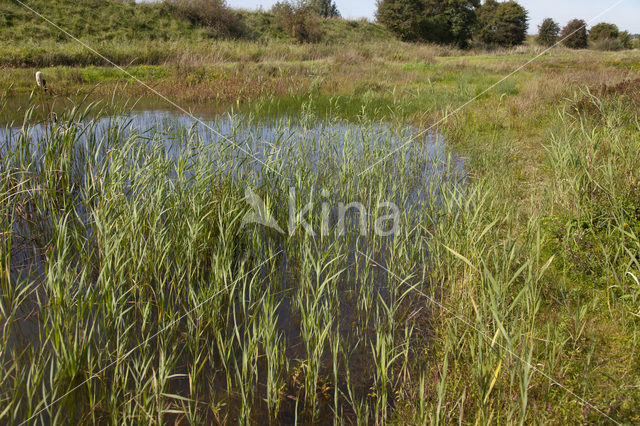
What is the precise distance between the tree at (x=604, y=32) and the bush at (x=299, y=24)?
20.5m

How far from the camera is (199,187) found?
9.08ft

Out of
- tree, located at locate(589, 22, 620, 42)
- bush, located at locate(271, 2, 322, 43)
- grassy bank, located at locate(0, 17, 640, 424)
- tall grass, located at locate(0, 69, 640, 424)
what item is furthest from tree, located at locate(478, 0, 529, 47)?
tall grass, located at locate(0, 69, 640, 424)

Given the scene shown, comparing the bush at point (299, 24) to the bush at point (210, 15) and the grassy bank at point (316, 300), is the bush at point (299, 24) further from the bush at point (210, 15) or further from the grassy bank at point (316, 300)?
the grassy bank at point (316, 300)

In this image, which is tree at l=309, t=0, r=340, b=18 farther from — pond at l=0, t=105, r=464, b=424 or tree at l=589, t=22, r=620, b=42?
pond at l=0, t=105, r=464, b=424

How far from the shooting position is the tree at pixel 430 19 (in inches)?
1329

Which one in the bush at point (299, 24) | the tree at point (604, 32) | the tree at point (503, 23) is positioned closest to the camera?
Answer: the bush at point (299, 24)

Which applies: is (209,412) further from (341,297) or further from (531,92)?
(531,92)

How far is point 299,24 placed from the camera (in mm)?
28219

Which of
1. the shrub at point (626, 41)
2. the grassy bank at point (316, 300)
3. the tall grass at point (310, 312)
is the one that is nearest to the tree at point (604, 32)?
the shrub at point (626, 41)

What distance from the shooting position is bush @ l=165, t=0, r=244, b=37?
24547 millimetres
